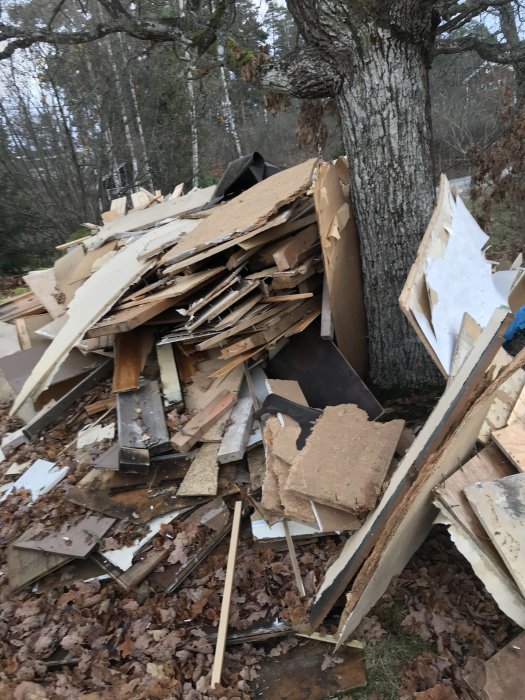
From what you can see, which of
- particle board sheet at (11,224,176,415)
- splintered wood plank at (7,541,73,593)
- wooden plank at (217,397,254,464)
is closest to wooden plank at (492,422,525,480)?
wooden plank at (217,397,254,464)

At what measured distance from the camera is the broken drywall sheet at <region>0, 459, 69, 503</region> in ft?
11.2

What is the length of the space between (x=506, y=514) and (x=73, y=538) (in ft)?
7.97

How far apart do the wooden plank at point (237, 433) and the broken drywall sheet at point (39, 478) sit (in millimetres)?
1255

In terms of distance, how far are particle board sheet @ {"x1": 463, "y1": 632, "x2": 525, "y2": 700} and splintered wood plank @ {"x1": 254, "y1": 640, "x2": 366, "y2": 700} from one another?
49 cm

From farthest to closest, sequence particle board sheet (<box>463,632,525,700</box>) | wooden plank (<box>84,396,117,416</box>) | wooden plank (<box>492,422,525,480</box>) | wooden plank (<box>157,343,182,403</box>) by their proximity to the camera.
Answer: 1. wooden plank (<box>84,396,117,416</box>)
2. wooden plank (<box>157,343,182,403</box>)
3. wooden plank (<box>492,422,525,480</box>)
4. particle board sheet (<box>463,632,525,700</box>)

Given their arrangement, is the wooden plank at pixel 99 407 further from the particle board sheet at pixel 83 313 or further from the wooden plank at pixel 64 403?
the particle board sheet at pixel 83 313

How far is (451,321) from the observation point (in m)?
2.85

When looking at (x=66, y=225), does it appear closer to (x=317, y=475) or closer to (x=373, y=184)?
(x=373, y=184)

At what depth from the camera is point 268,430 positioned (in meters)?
2.97

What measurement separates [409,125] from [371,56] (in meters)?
0.48

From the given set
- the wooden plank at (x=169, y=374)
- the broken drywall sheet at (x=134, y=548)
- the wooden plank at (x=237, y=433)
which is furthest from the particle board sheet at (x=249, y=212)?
the broken drywall sheet at (x=134, y=548)

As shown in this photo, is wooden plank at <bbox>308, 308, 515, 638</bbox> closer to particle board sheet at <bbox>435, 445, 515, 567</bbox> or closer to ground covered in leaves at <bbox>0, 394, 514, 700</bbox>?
particle board sheet at <bbox>435, 445, 515, 567</bbox>

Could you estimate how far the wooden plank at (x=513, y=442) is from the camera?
2.37 metres

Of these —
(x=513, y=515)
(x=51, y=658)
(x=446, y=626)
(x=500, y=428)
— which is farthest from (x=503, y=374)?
(x=51, y=658)
